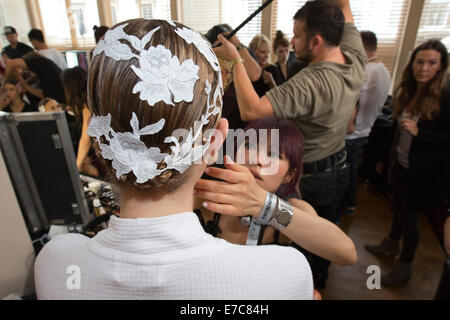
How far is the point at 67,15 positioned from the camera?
253 cm

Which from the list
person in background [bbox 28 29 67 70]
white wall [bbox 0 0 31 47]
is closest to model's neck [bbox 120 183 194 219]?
person in background [bbox 28 29 67 70]

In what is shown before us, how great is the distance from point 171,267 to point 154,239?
1.9 inches

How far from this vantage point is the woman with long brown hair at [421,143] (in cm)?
149

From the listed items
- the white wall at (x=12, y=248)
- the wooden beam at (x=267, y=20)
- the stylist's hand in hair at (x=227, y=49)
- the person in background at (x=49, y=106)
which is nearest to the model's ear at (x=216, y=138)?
the stylist's hand in hair at (x=227, y=49)

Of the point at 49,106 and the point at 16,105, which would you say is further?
the point at 16,105

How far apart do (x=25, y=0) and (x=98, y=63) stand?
12.3 feet

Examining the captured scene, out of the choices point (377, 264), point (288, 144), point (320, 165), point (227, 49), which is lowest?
point (377, 264)

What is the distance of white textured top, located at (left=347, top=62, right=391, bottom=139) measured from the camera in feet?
7.22

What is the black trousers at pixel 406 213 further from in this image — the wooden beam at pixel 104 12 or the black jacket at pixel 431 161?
the wooden beam at pixel 104 12

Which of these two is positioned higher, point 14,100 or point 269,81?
point 269,81

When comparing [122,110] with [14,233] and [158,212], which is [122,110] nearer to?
[158,212]

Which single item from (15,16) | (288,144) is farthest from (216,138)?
(15,16)

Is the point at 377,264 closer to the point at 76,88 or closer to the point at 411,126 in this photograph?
the point at 411,126

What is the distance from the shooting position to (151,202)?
17.2 inches
